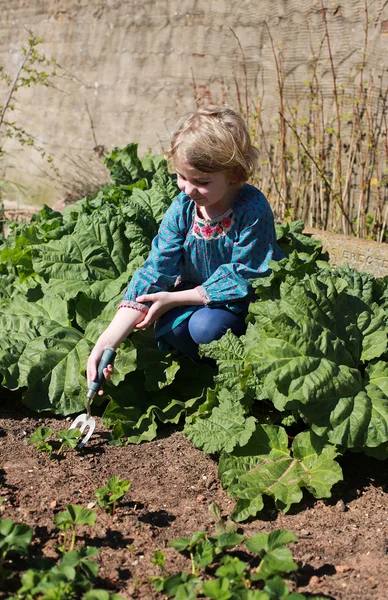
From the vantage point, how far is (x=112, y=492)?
2660 mm

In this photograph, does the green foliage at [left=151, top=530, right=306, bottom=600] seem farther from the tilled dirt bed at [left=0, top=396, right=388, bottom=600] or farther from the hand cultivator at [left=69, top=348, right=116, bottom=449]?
the hand cultivator at [left=69, top=348, right=116, bottom=449]

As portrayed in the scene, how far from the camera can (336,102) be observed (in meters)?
5.01

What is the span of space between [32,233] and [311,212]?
219cm

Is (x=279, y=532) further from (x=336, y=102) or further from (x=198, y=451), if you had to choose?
(x=336, y=102)

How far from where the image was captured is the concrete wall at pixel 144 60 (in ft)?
17.9

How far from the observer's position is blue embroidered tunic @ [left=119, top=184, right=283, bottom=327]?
10.6 ft

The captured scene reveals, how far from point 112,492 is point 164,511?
213 mm

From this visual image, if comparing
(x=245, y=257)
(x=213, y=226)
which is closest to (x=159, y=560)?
(x=245, y=257)

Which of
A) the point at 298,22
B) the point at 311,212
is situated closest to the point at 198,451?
the point at 311,212

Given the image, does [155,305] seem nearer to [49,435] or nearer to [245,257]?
[245,257]

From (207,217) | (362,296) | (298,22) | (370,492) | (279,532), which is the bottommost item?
(370,492)

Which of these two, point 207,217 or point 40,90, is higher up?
point 40,90

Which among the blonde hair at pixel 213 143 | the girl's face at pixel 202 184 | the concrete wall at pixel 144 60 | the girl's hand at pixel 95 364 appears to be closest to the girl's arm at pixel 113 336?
the girl's hand at pixel 95 364

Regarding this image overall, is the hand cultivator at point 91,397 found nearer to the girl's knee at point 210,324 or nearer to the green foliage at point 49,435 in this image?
the green foliage at point 49,435
